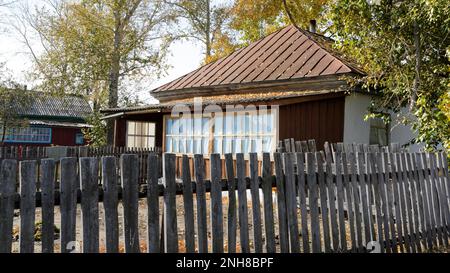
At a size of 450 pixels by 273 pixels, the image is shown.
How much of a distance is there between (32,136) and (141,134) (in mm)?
16850

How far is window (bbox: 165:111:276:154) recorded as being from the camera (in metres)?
11.0

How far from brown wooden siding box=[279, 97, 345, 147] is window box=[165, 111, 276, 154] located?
53 centimetres

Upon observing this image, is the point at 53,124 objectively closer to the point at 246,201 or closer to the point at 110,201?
the point at 246,201

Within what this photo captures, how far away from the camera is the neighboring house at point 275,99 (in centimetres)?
1070

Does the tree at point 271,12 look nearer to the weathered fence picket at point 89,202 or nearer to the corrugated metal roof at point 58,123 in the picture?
the corrugated metal roof at point 58,123

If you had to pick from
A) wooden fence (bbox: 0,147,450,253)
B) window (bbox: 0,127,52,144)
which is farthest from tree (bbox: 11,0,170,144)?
wooden fence (bbox: 0,147,450,253)

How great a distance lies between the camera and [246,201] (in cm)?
395

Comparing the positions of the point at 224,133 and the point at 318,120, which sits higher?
the point at 318,120

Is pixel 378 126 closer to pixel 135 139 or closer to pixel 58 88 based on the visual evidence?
pixel 135 139

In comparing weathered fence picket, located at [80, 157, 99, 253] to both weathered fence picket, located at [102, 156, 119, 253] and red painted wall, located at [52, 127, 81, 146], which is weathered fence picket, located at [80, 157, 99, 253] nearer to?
weathered fence picket, located at [102, 156, 119, 253]

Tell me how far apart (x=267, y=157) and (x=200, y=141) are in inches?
337

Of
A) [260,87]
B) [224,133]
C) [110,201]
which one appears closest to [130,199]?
[110,201]

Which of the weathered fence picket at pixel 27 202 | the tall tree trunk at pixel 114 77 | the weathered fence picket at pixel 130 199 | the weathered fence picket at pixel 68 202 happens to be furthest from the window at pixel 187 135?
the tall tree trunk at pixel 114 77
